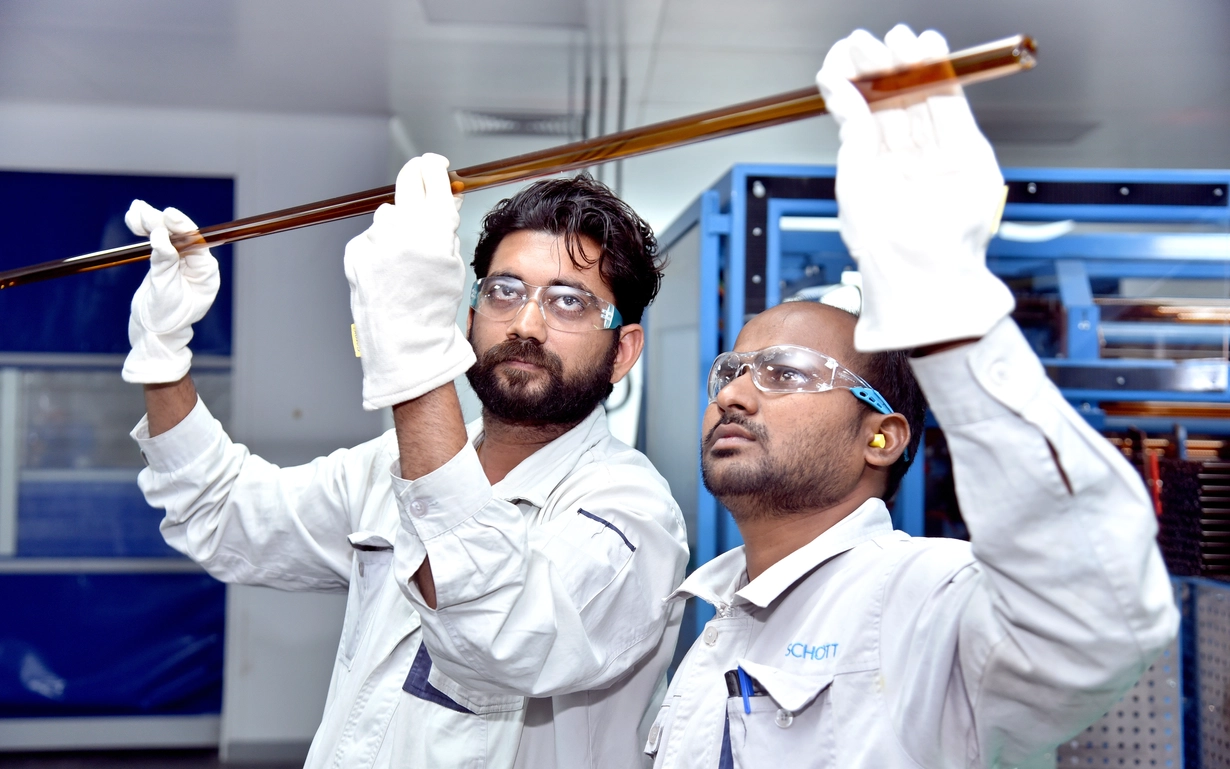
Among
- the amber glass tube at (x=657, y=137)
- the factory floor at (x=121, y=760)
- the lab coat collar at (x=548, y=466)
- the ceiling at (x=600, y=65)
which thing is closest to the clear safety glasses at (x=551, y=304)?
the lab coat collar at (x=548, y=466)

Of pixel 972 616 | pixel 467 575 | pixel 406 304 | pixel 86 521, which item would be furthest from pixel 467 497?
pixel 86 521

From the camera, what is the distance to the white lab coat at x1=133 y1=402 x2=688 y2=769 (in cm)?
96

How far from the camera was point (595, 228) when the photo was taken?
1470 mm

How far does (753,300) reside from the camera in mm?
2131

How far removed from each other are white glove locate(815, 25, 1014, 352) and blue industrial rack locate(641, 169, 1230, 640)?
131 centimetres

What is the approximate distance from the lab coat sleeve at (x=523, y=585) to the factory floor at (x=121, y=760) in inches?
124

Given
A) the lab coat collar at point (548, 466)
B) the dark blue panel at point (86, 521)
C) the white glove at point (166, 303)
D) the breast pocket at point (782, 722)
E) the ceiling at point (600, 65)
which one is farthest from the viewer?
the dark blue panel at point (86, 521)

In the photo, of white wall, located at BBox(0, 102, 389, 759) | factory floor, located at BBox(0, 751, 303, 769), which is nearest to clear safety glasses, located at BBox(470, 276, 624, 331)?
white wall, located at BBox(0, 102, 389, 759)

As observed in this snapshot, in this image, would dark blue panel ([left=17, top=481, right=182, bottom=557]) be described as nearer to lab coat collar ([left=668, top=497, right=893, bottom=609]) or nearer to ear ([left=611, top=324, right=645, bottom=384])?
ear ([left=611, top=324, right=645, bottom=384])

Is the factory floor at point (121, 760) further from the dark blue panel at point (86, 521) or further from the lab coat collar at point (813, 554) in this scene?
the lab coat collar at point (813, 554)

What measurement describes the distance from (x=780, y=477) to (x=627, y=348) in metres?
0.48

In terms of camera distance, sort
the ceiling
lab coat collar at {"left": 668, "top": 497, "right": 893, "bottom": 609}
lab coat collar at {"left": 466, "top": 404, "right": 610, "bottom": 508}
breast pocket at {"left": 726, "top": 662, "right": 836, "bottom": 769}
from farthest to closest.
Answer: the ceiling
lab coat collar at {"left": 466, "top": 404, "right": 610, "bottom": 508}
lab coat collar at {"left": 668, "top": 497, "right": 893, "bottom": 609}
breast pocket at {"left": 726, "top": 662, "right": 836, "bottom": 769}

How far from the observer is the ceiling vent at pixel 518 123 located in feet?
12.8

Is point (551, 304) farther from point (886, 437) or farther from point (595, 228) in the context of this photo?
point (886, 437)
